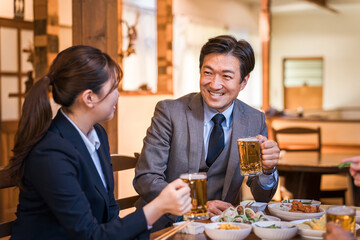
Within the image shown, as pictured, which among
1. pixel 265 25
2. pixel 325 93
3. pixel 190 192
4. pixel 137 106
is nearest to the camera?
pixel 190 192

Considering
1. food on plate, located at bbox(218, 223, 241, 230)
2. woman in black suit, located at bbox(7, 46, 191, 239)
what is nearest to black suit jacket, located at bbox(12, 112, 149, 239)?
woman in black suit, located at bbox(7, 46, 191, 239)

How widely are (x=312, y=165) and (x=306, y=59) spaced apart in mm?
10585

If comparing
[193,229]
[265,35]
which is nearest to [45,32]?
[193,229]

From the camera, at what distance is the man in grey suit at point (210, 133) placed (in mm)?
Answer: 2279

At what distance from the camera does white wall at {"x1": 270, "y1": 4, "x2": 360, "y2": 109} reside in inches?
526

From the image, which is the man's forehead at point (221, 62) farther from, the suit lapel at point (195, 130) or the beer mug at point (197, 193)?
the beer mug at point (197, 193)

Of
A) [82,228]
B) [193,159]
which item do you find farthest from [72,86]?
[193,159]

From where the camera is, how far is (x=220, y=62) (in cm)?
230

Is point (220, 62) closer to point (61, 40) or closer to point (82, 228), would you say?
point (82, 228)

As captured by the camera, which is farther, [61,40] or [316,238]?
[61,40]

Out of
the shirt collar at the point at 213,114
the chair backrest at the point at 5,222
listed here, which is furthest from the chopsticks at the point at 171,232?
the shirt collar at the point at 213,114

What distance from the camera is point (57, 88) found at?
1594mm

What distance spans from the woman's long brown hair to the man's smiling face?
0.74 m

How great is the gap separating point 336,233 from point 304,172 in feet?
11.0
